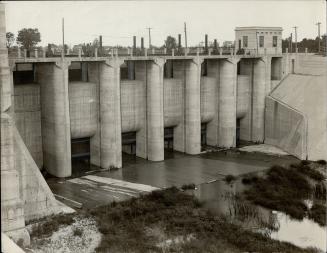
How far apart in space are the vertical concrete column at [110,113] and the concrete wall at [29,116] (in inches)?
168

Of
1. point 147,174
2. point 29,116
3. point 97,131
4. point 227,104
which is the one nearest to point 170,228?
point 147,174

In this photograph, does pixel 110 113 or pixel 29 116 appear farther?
pixel 110 113

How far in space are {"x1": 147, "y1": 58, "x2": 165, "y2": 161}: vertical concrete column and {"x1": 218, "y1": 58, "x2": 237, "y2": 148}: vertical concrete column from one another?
7110mm

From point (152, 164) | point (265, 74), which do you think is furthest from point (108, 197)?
point (265, 74)

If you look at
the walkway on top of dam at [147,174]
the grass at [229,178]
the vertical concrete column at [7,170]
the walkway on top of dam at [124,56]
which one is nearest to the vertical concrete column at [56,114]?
the walkway on top of dam at [124,56]

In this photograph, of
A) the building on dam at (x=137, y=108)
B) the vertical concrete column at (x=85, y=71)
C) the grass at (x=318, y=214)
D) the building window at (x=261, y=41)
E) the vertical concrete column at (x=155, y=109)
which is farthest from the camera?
the building window at (x=261, y=41)

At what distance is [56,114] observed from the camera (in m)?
31.4

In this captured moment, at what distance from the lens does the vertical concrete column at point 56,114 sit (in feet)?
102

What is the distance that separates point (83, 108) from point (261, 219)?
1478cm

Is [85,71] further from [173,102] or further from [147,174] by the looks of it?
[147,174]

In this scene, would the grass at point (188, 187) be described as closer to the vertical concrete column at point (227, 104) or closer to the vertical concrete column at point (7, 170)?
the vertical concrete column at point (7, 170)

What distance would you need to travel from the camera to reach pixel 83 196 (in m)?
27.9

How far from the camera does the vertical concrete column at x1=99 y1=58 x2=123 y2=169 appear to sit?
33625mm

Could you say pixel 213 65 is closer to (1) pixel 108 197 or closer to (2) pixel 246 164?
(2) pixel 246 164
